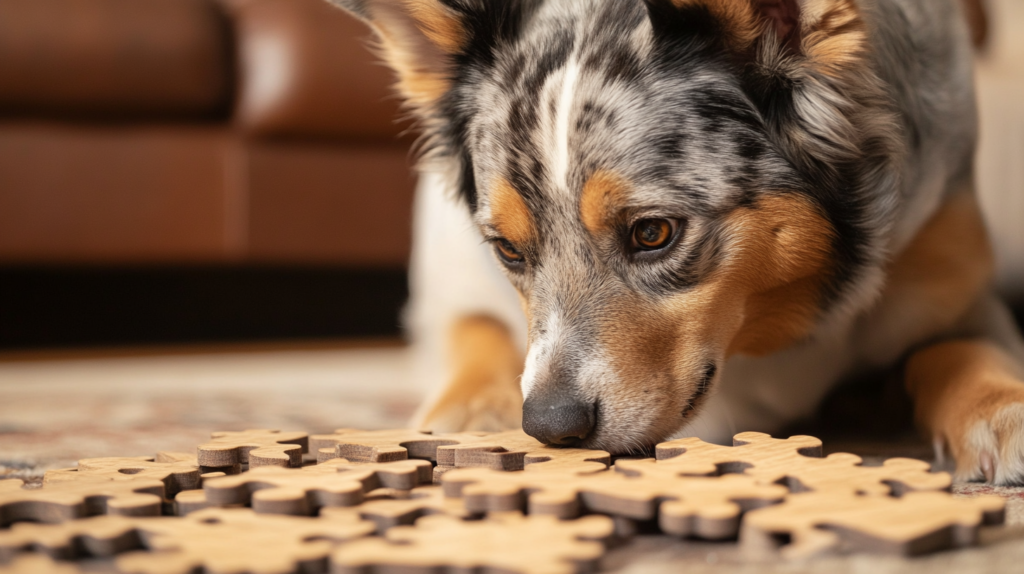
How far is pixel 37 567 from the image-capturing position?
3.73 ft

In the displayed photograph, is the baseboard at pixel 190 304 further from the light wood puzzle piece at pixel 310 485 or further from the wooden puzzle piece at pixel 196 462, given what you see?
the light wood puzzle piece at pixel 310 485

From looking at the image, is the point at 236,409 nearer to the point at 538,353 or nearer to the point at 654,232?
the point at 538,353

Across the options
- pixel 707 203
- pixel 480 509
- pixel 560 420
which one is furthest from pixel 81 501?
pixel 707 203

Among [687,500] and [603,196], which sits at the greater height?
[603,196]

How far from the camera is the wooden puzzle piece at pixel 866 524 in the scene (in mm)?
1126

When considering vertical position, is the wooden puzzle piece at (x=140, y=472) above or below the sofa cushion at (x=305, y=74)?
below

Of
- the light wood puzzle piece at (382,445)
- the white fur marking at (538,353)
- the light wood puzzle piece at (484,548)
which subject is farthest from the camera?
the white fur marking at (538,353)

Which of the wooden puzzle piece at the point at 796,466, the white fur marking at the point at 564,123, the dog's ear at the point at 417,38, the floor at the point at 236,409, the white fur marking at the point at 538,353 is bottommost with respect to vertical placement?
the floor at the point at 236,409

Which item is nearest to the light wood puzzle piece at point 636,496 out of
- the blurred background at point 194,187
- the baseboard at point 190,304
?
the blurred background at point 194,187

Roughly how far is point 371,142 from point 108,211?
4.33 ft

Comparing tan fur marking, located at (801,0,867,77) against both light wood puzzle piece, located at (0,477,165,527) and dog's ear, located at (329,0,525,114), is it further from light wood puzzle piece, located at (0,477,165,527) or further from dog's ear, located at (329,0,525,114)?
light wood puzzle piece, located at (0,477,165,527)

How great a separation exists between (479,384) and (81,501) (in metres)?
1.16

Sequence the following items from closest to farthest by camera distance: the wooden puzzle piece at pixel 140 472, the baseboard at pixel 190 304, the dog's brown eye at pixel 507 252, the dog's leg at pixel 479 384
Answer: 1. the wooden puzzle piece at pixel 140 472
2. the dog's brown eye at pixel 507 252
3. the dog's leg at pixel 479 384
4. the baseboard at pixel 190 304

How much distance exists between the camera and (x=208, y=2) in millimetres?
4574
